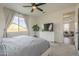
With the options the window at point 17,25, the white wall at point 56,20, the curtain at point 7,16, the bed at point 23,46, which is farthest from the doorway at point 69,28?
the curtain at point 7,16

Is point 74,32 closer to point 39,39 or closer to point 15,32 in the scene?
point 39,39

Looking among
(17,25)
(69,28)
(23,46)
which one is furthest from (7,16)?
(69,28)

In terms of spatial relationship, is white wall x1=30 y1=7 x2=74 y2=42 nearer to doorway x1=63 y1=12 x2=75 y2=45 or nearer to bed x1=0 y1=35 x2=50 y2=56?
doorway x1=63 y1=12 x2=75 y2=45

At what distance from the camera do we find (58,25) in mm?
1752

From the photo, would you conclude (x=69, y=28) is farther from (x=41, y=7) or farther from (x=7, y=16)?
(x=7, y=16)

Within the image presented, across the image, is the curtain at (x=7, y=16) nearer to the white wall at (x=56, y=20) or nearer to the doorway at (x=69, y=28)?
the white wall at (x=56, y=20)

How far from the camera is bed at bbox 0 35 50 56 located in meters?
1.57

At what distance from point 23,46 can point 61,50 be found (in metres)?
0.54

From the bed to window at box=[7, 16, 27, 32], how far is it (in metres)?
0.12

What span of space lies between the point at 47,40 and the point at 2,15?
28.7 inches

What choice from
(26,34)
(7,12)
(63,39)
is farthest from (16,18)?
(63,39)

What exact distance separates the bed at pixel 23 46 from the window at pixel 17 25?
0.40ft

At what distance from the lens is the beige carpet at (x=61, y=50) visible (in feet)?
5.33

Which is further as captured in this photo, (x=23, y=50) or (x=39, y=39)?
(x=39, y=39)
